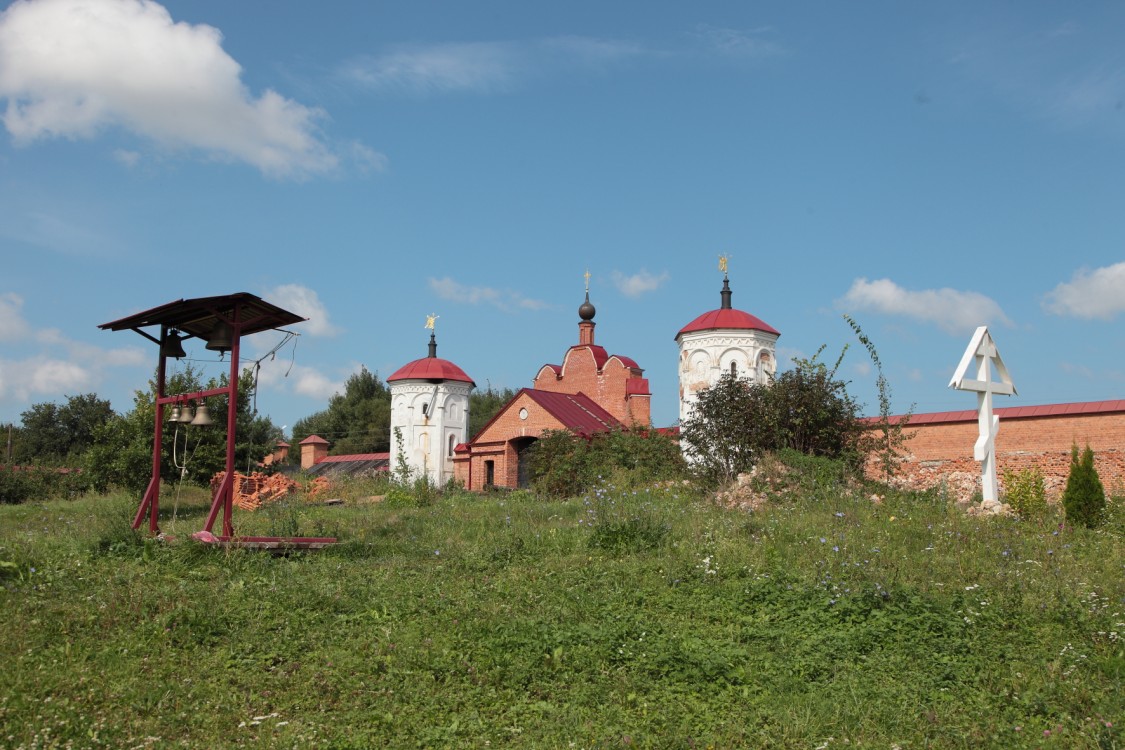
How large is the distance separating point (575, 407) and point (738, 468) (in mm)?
16038

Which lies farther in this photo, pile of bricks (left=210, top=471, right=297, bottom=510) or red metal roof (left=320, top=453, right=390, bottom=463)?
red metal roof (left=320, top=453, right=390, bottom=463)

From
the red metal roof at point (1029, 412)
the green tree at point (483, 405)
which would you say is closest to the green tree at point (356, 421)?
the green tree at point (483, 405)

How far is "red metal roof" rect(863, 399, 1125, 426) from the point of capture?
1617 cm

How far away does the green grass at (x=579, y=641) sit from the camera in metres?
5.38

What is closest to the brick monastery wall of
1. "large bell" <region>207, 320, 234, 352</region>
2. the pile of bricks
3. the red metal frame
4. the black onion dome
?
the red metal frame

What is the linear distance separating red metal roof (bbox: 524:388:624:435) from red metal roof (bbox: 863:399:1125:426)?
11.4m

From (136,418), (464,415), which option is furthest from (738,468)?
(464,415)

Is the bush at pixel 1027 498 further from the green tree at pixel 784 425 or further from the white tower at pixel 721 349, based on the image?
the white tower at pixel 721 349

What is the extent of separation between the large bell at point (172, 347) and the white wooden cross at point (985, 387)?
9.89m

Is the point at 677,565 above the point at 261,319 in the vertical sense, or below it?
below

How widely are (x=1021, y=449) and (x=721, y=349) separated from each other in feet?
33.5

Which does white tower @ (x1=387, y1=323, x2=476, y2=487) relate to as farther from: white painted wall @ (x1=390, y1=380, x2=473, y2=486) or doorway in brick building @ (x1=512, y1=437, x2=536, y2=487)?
doorway in brick building @ (x1=512, y1=437, x2=536, y2=487)

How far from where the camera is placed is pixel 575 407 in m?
31.8

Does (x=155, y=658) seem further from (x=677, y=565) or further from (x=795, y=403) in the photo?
(x=795, y=403)
